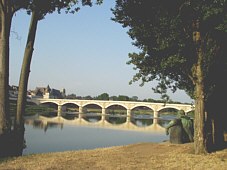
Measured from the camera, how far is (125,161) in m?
10.2

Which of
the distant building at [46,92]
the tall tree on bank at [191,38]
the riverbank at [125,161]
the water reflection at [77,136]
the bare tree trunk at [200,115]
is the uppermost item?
the distant building at [46,92]

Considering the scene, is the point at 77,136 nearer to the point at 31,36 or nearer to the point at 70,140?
the point at 70,140

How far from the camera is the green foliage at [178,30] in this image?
11852 mm

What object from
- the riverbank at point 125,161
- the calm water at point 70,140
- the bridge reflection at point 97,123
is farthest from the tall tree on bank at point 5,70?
the bridge reflection at point 97,123

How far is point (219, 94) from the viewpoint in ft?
47.3

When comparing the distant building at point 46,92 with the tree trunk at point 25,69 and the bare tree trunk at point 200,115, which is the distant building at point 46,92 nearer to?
the tree trunk at point 25,69

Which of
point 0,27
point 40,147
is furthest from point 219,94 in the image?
point 40,147

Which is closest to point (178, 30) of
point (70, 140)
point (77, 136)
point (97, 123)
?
point (70, 140)

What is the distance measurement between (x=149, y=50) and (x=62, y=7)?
4020 mm

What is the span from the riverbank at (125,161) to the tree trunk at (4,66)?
63.5 inches

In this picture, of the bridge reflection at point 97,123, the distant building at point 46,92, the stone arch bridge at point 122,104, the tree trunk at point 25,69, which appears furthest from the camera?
the distant building at point 46,92

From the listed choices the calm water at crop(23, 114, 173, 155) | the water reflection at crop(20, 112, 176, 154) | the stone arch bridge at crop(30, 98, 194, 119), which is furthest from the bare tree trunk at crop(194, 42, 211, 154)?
the stone arch bridge at crop(30, 98, 194, 119)

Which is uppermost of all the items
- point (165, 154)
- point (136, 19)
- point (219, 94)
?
point (136, 19)

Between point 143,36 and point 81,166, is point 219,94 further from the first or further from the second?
point 81,166
